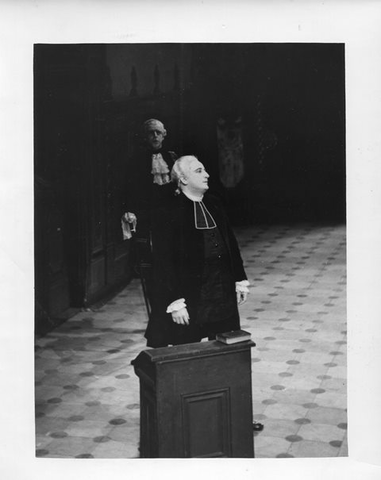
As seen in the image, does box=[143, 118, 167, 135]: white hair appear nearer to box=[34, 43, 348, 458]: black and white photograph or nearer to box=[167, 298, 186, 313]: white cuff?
box=[34, 43, 348, 458]: black and white photograph

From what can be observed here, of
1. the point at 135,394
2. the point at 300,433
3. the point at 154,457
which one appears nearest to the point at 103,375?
the point at 135,394

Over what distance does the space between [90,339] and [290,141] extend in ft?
4.72

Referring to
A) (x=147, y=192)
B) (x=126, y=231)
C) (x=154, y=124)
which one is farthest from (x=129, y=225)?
(x=154, y=124)

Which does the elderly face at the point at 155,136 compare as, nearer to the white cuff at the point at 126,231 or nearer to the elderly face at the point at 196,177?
the elderly face at the point at 196,177

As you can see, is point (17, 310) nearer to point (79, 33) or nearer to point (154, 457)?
point (154, 457)

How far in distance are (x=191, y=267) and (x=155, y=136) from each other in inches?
26.9

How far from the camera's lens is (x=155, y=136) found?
→ 509 centimetres

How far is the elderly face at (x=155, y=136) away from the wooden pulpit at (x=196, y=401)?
3.26 ft

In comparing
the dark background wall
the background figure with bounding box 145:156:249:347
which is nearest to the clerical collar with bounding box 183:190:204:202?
the background figure with bounding box 145:156:249:347

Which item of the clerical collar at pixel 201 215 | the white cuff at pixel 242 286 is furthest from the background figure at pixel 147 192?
the white cuff at pixel 242 286

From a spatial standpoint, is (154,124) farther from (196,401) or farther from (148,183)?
(196,401)

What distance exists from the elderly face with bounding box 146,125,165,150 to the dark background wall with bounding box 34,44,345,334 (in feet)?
0.15

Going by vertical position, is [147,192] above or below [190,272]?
above

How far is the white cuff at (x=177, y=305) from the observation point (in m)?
5.21
